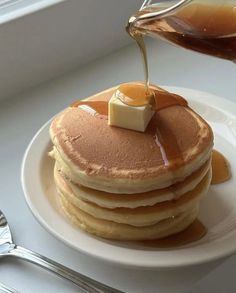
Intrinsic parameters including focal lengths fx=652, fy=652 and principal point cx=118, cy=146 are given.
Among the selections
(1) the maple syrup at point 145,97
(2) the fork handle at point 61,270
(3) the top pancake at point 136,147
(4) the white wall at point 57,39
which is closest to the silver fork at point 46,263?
(2) the fork handle at point 61,270

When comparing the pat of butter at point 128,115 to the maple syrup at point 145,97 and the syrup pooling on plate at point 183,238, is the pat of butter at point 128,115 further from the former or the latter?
the syrup pooling on plate at point 183,238

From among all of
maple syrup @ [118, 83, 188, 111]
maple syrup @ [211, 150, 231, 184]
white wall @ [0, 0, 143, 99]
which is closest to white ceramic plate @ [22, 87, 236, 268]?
maple syrup @ [211, 150, 231, 184]

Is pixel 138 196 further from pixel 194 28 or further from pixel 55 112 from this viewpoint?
pixel 55 112

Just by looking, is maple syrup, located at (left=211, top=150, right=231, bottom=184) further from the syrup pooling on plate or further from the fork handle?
the fork handle

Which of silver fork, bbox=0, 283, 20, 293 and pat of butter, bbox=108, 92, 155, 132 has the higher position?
pat of butter, bbox=108, 92, 155, 132

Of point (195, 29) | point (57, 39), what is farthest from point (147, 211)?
point (57, 39)

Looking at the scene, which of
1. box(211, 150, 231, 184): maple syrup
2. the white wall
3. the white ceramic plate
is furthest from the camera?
the white wall

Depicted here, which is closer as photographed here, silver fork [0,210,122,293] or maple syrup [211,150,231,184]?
silver fork [0,210,122,293]

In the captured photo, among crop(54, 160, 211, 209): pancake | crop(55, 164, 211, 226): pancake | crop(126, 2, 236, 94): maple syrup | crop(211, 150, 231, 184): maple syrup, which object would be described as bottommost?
crop(211, 150, 231, 184): maple syrup
